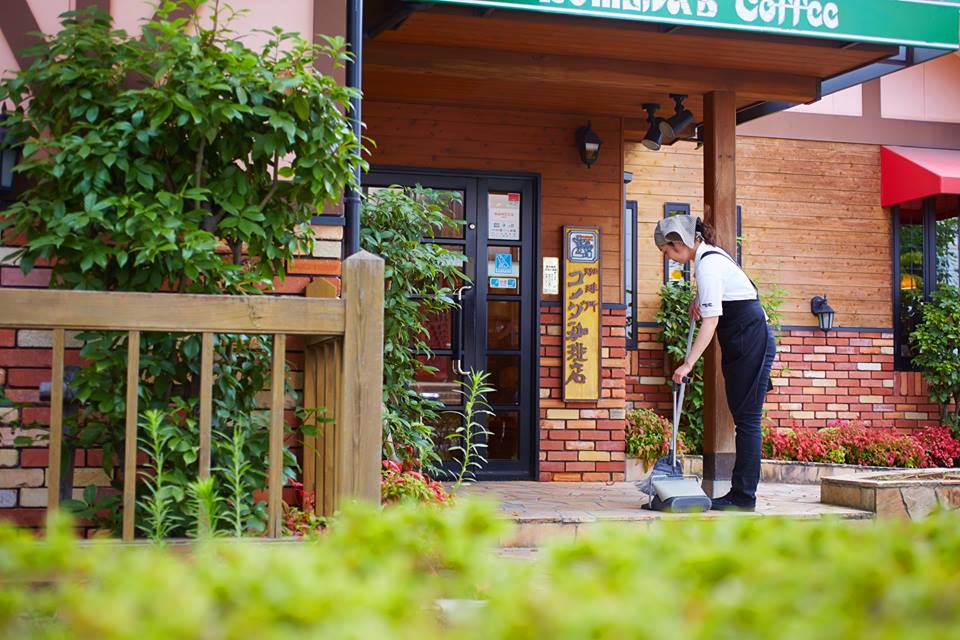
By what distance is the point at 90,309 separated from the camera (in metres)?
2.86

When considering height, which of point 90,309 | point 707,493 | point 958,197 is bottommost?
point 707,493

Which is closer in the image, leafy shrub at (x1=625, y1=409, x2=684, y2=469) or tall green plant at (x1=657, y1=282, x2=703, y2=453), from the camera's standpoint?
leafy shrub at (x1=625, y1=409, x2=684, y2=469)

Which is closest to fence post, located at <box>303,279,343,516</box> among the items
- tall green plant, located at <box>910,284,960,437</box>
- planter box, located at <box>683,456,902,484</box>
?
planter box, located at <box>683,456,902,484</box>

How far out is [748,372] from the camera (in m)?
5.66

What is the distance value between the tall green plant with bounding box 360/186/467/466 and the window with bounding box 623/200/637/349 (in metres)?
3.80

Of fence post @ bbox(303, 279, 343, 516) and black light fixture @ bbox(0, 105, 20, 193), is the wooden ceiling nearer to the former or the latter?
fence post @ bbox(303, 279, 343, 516)

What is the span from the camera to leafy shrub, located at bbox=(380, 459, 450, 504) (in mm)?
4445

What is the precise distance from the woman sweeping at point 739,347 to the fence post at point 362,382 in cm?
293

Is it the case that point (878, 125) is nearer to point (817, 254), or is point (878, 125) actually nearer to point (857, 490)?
point (817, 254)

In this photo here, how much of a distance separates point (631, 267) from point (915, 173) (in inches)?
119

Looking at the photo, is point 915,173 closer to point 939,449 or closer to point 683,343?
point 939,449

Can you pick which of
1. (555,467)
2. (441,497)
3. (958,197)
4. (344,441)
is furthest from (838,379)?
(344,441)

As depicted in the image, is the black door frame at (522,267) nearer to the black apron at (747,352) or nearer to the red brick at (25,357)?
the black apron at (747,352)

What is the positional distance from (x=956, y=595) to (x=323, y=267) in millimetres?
3750
